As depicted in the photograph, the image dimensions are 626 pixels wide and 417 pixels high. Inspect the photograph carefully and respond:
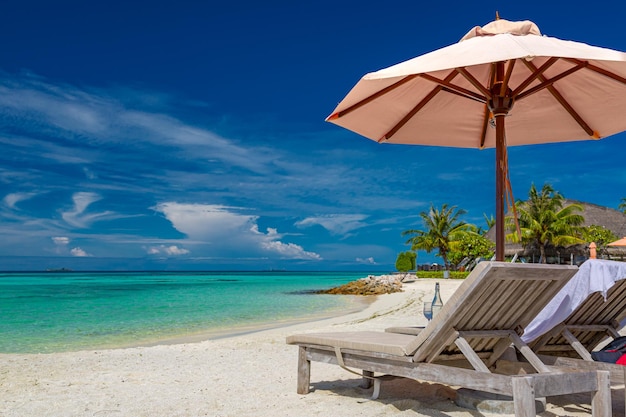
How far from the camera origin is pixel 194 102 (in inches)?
2413

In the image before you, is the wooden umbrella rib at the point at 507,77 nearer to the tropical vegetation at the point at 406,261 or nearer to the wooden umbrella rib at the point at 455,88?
the wooden umbrella rib at the point at 455,88

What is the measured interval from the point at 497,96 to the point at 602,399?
2.25 metres

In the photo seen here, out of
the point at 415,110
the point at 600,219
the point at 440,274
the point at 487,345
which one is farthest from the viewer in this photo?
the point at 440,274

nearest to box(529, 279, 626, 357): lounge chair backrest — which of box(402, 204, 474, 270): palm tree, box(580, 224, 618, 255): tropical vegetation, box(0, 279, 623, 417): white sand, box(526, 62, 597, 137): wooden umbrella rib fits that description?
box(0, 279, 623, 417): white sand

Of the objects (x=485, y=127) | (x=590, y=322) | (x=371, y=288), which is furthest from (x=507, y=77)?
(x=371, y=288)

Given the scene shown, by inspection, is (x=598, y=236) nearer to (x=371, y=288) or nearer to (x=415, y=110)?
(x=371, y=288)

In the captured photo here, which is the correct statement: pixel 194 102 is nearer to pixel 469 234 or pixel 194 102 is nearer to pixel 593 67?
pixel 469 234

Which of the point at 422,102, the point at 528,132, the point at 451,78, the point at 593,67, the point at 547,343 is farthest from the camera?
the point at 528,132

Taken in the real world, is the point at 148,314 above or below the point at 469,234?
below

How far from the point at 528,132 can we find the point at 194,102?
58.9 meters

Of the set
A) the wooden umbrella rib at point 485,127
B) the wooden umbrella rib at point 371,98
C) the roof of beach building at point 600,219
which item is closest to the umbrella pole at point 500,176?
the wooden umbrella rib at point 371,98

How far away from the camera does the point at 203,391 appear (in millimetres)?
4324

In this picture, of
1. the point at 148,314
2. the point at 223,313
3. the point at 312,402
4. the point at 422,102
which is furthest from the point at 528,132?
the point at 148,314

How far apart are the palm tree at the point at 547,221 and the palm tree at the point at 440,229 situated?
676cm
